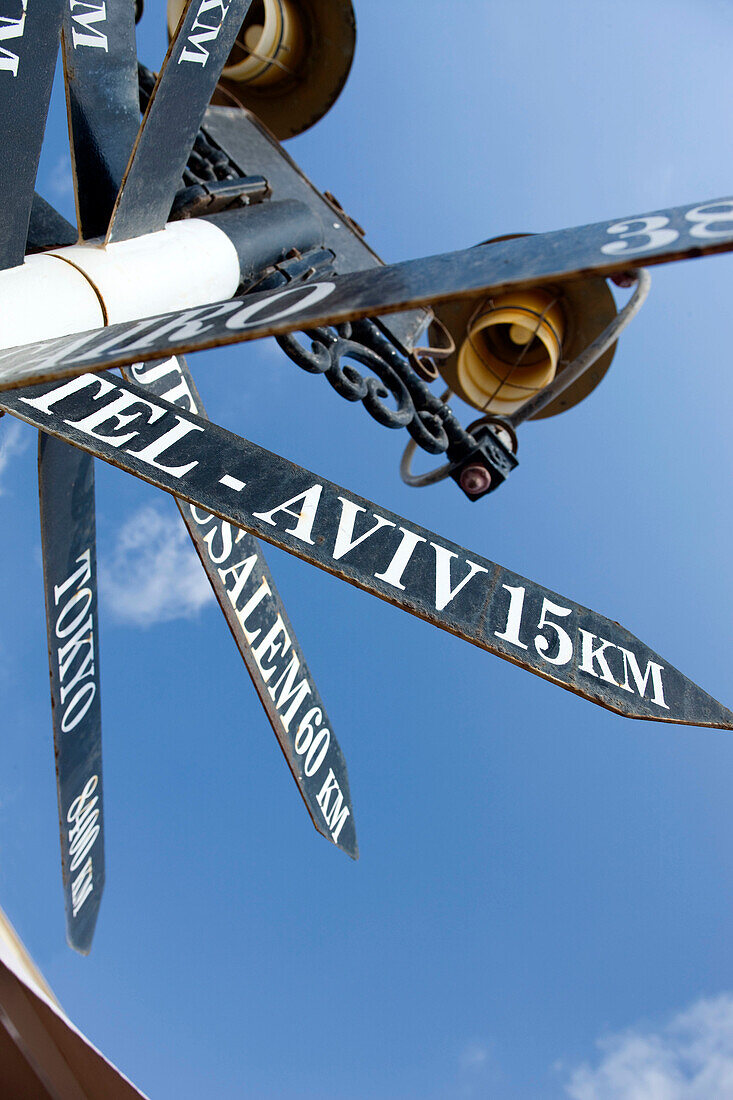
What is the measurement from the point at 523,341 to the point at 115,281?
2309 millimetres

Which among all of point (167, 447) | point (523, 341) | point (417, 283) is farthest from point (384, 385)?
point (417, 283)

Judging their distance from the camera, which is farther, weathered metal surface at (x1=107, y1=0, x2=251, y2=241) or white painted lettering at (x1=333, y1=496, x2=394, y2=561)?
weathered metal surface at (x1=107, y1=0, x2=251, y2=241)

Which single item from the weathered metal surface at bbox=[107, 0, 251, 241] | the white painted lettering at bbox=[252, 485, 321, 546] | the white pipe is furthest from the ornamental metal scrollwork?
the white painted lettering at bbox=[252, 485, 321, 546]

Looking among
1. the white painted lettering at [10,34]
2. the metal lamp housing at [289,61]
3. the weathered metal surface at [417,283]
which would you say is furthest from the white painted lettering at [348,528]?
the metal lamp housing at [289,61]

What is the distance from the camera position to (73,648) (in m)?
2.87

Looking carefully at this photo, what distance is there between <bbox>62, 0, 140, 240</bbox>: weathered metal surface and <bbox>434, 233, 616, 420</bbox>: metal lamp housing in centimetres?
175

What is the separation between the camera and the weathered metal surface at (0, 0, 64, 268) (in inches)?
71.5

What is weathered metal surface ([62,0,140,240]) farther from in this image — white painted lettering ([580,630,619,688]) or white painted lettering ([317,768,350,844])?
white painted lettering ([317,768,350,844])

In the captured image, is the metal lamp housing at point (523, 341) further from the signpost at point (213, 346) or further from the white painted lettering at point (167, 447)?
the white painted lettering at point (167, 447)

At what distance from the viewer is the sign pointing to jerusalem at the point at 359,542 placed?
1.84 m

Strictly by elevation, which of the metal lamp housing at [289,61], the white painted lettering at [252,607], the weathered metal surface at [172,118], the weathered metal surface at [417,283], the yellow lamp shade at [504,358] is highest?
the metal lamp housing at [289,61]

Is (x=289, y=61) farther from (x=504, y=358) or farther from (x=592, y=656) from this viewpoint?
(x=592, y=656)

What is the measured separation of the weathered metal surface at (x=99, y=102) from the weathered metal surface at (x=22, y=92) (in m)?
0.37

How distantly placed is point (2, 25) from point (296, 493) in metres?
1.16
